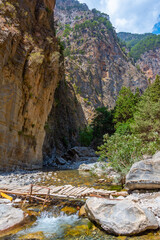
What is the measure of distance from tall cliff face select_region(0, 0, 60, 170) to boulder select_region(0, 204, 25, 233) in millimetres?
8963

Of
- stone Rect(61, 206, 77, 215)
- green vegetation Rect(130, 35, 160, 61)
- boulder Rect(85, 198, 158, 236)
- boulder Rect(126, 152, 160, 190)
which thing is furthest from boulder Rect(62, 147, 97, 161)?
green vegetation Rect(130, 35, 160, 61)

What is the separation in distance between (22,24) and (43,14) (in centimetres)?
561

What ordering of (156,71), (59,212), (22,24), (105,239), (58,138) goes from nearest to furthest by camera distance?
(105,239) → (59,212) → (22,24) → (58,138) → (156,71)

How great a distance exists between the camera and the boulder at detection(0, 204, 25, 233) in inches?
170

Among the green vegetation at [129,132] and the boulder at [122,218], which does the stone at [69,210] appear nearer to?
the boulder at [122,218]

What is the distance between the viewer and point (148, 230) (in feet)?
13.7

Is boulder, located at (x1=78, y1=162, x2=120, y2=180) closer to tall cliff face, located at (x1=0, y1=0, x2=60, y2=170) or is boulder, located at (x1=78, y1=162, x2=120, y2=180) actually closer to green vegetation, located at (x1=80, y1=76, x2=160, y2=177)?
green vegetation, located at (x1=80, y1=76, x2=160, y2=177)

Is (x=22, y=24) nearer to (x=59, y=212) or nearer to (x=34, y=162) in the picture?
(x=34, y=162)

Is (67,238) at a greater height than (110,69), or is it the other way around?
(110,69)

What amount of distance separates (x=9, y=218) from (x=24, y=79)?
1341 cm

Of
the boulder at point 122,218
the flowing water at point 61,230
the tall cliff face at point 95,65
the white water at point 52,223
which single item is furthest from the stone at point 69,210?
the tall cliff face at point 95,65

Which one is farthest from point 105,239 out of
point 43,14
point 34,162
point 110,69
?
point 110,69

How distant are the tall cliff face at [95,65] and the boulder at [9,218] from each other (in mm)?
52361

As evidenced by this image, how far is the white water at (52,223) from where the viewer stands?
14.5 ft
